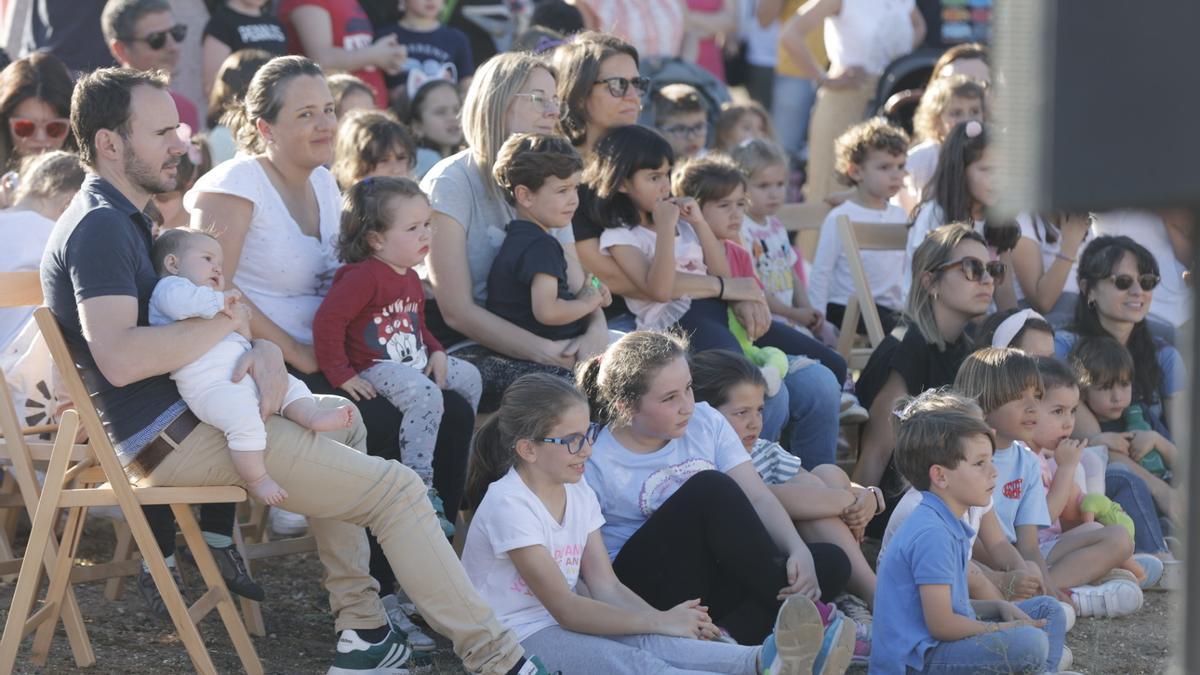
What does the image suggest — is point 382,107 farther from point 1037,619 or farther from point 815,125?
point 1037,619

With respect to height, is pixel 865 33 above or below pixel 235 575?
above

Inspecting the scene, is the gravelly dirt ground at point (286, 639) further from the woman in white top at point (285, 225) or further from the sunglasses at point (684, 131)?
the sunglasses at point (684, 131)

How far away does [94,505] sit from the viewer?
13.9ft

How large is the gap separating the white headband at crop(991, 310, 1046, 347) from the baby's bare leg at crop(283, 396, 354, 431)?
2619mm

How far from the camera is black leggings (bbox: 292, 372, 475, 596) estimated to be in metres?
4.77

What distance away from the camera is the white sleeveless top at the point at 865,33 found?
30.2 ft

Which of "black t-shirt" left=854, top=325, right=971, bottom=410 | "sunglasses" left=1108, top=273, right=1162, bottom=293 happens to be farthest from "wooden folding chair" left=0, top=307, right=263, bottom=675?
"sunglasses" left=1108, top=273, right=1162, bottom=293

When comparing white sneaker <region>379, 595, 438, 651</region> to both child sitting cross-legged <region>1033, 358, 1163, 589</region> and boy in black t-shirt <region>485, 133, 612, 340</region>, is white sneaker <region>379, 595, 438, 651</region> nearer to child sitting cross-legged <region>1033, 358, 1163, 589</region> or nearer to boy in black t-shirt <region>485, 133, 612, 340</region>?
boy in black t-shirt <region>485, 133, 612, 340</region>

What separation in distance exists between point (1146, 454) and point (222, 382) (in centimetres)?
384

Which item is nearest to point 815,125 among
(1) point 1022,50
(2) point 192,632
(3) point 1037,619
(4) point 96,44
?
(4) point 96,44

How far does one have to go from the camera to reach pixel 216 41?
7.64 metres

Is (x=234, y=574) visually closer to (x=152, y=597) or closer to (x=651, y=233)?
(x=152, y=597)

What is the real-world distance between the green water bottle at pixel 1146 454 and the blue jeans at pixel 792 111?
386 centimetres

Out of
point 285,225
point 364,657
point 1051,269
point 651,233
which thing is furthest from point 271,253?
point 1051,269
